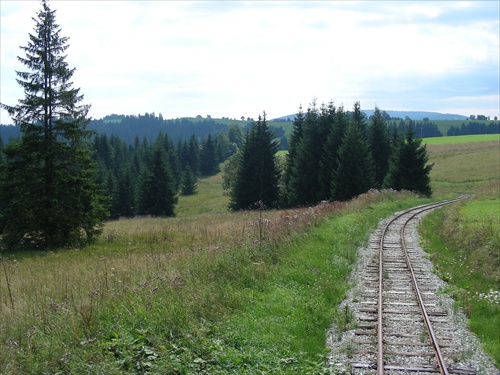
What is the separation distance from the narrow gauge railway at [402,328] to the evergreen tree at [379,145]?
41217 millimetres

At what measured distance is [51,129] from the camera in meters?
23.3

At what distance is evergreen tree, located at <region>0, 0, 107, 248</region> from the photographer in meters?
22.7

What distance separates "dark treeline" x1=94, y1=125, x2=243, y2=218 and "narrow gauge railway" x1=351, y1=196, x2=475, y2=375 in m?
16.4

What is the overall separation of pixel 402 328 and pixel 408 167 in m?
41.2

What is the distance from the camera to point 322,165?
43.5m

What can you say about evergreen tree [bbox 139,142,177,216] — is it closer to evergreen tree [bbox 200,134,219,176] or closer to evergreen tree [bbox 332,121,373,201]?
evergreen tree [bbox 332,121,373,201]

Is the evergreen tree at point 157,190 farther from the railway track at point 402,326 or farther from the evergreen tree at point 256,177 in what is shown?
the railway track at point 402,326

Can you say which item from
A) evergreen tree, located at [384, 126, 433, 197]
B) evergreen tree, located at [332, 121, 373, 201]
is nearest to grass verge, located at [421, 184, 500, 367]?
evergreen tree, located at [332, 121, 373, 201]

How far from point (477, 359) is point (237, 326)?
4179 millimetres

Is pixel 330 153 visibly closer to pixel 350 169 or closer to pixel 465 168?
pixel 350 169

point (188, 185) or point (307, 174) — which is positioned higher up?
point (307, 174)

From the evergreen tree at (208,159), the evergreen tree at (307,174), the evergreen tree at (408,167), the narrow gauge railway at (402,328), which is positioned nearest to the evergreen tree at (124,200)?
the evergreen tree at (307,174)

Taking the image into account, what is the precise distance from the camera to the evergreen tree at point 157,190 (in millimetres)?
56750

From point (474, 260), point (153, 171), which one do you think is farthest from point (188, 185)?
point (474, 260)
